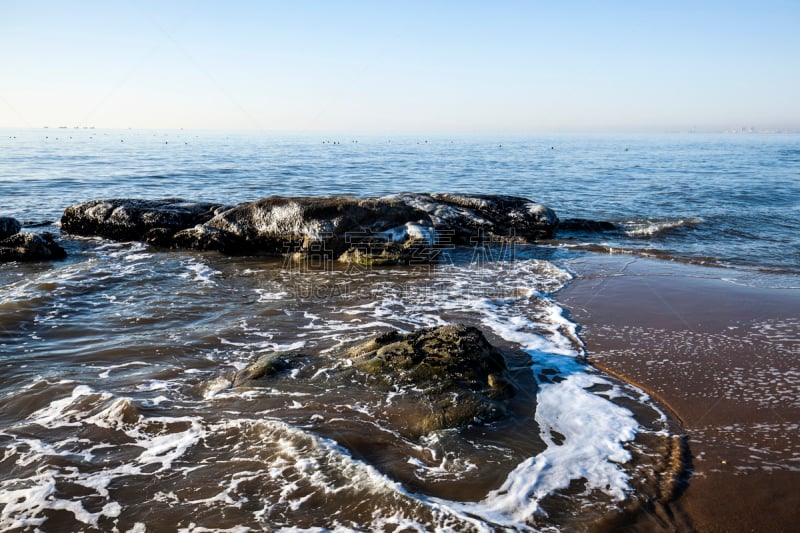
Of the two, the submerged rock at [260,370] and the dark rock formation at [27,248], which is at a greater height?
the dark rock formation at [27,248]

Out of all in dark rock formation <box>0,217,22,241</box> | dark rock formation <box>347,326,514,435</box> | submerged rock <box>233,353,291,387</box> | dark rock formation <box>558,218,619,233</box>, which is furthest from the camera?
dark rock formation <box>558,218,619,233</box>

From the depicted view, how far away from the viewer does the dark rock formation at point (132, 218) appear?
12.2m

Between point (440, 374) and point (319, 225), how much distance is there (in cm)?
634

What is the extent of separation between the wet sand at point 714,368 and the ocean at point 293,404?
0.25 meters

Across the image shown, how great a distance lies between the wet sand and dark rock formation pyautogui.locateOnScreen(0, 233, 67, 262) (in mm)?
9516

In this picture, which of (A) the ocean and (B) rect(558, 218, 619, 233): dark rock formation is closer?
(A) the ocean

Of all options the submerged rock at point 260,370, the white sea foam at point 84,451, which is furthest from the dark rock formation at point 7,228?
the submerged rock at point 260,370

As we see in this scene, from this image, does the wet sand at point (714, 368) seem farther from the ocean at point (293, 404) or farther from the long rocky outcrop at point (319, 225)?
the long rocky outcrop at point (319, 225)

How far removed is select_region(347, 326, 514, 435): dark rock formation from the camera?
444 cm

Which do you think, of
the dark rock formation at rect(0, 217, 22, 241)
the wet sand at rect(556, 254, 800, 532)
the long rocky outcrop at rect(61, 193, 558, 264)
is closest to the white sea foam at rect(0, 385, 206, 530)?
the wet sand at rect(556, 254, 800, 532)

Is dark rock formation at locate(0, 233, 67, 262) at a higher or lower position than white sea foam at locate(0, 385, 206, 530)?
higher

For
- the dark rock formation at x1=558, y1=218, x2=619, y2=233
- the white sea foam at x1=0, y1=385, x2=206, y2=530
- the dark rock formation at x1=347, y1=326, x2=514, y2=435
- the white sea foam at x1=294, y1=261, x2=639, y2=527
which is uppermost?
the dark rock formation at x1=558, y1=218, x2=619, y2=233

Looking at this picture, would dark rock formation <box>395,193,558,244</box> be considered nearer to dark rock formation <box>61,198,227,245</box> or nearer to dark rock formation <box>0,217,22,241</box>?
dark rock formation <box>61,198,227,245</box>

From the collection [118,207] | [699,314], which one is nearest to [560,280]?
[699,314]
